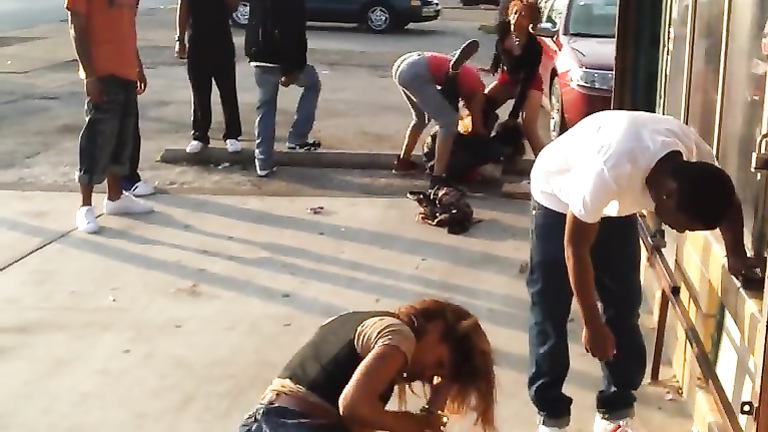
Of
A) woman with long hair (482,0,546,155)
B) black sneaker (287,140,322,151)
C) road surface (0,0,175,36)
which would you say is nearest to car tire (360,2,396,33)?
road surface (0,0,175,36)

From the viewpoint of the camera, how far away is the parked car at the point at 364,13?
20719 millimetres

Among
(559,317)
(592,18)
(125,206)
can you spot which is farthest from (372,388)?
(592,18)

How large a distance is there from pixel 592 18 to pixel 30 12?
19.1 m

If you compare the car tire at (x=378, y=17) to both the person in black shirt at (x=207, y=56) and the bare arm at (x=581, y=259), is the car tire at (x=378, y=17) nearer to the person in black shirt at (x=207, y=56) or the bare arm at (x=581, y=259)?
the person in black shirt at (x=207, y=56)

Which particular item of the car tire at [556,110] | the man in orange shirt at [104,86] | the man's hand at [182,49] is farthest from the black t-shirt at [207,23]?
the car tire at [556,110]

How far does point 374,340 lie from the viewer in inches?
105

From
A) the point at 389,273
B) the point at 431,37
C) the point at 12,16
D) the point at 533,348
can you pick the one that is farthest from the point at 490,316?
the point at 12,16

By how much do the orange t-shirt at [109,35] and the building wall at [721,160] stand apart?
11.2 ft

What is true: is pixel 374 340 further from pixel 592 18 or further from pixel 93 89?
pixel 592 18

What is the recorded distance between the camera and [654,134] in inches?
113

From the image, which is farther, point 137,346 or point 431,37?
point 431,37

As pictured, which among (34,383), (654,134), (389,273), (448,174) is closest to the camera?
(654,134)

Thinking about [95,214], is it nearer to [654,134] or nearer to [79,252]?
[79,252]

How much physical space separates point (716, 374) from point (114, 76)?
13.9ft
